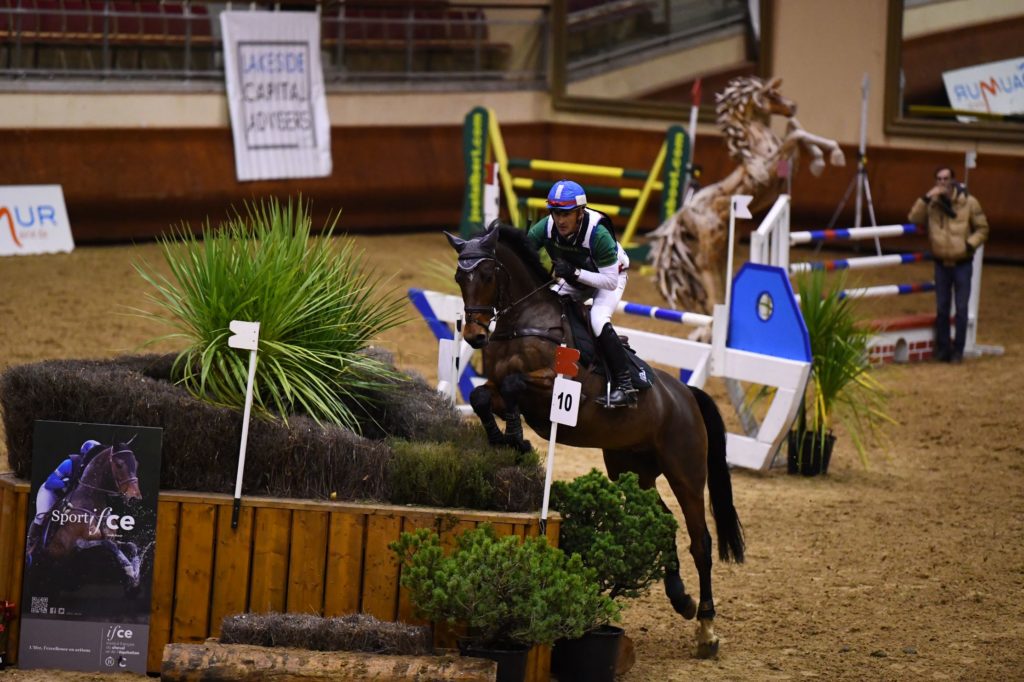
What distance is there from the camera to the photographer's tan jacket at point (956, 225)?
39.9 feet

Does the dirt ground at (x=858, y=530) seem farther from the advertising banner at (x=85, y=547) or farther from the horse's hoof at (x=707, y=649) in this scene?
the advertising banner at (x=85, y=547)

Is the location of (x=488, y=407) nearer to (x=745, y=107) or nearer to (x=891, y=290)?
(x=745, y=107)

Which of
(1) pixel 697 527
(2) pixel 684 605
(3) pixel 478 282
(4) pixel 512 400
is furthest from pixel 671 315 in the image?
(3) pixel 478 282

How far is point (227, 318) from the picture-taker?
5949 mm

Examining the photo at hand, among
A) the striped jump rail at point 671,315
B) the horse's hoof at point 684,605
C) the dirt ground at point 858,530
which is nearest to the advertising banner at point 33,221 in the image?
the dirt ground at point 858,530

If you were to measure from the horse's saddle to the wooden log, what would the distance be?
1.46m

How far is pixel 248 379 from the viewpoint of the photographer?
5.50 meters

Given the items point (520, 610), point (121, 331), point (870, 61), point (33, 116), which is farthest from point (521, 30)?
point (520, 610)

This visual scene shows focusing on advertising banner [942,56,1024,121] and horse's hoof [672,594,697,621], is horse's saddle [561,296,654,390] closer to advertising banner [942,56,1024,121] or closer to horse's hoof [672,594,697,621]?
horse's hoof [672,594,697,621]

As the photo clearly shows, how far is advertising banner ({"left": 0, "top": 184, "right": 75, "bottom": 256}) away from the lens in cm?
1374

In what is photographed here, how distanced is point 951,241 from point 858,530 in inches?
189

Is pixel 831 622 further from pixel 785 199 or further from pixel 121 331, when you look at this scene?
pixel 121 331

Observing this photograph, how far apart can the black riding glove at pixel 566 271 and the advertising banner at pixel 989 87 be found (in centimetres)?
1133

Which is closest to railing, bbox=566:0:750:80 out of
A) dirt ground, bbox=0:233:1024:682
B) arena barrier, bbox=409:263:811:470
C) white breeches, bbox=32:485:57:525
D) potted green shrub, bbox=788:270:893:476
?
dirt ground, bbox=0:233:1024:682
